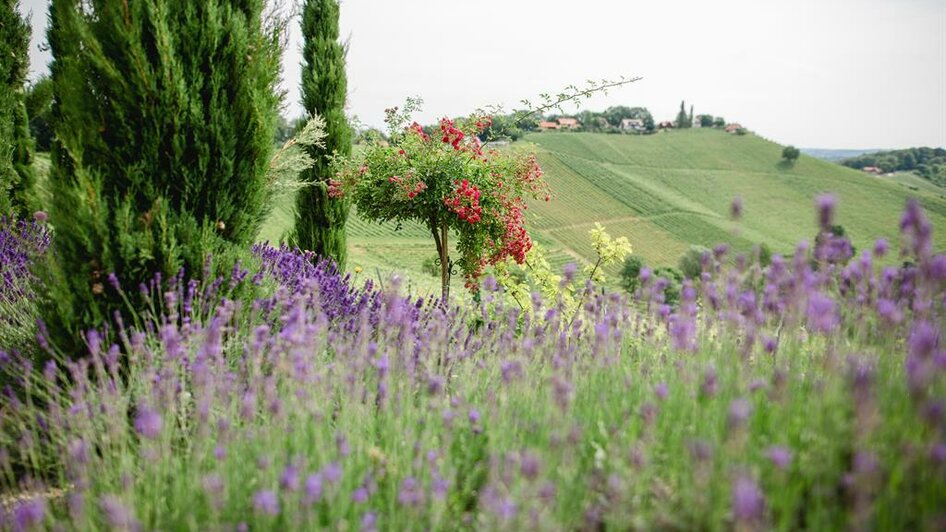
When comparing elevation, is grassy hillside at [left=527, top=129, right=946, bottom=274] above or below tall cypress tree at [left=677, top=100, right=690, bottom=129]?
below

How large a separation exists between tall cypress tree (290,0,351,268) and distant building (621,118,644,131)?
8222cm

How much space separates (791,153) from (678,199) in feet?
63.9

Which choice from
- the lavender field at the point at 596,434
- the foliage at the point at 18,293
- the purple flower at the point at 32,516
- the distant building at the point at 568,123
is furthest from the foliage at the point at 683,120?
the purple flower at the point at 32,516

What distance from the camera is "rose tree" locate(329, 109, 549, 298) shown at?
7586 mm

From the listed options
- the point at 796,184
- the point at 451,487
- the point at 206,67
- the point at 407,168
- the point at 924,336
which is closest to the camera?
the point at 924,336

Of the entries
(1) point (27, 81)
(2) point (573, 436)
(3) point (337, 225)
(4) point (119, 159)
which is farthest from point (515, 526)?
(1) point (27, 81)

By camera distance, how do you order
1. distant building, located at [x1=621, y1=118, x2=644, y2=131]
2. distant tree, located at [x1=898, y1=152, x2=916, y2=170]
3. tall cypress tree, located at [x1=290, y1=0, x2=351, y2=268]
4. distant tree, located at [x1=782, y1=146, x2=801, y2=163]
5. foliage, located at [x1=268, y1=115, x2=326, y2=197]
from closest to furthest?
foliage, located at [x1=268, y1=115, x2=326, y2=197] < tall cypress tree, located at [x1=290, y1=0, x2=351, y2=268] < distant tree, located at [x1=898, y1=152, x2=916, y2=170] < distant tree, located at [x1=782, y1=146, x2=801, y2=163] < distant building, located at [x1=621, y1=118, x2=644, y2=131]

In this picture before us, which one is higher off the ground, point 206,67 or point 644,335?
point 206,67

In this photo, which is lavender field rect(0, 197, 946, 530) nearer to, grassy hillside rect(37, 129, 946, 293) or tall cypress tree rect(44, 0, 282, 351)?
tall cypress tree rect(44, 0, 282, 351)

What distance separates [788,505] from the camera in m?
1.74

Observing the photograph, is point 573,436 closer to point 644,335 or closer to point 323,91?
point 644,335

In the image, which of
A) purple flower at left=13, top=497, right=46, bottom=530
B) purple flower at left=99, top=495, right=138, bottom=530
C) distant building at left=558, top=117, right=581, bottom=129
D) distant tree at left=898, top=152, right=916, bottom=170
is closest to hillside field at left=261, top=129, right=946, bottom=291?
distant tree at left=898, top=152, right=916, bottom=170

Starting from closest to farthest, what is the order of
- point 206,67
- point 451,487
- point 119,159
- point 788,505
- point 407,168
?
point 788,505, point 451,487, point 119,159, point 206,67, point 407,168

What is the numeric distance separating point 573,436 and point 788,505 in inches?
24.3
